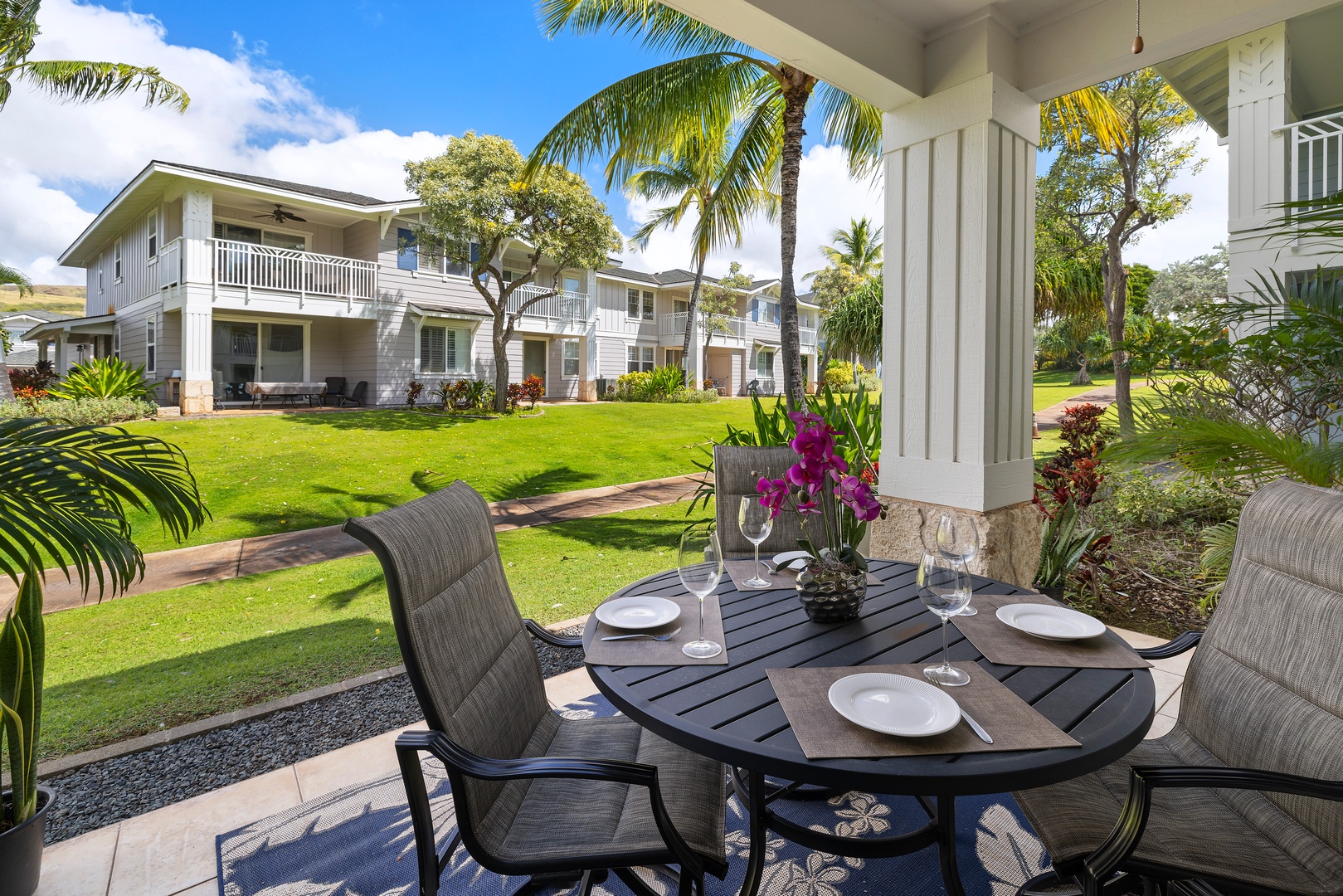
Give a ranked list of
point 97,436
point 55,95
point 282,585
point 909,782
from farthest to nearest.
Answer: point 55,95, point 282,585, point 97,436, point 909,782

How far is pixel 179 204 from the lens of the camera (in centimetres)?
1266

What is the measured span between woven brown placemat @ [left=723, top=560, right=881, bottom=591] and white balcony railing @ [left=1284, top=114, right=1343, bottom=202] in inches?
286

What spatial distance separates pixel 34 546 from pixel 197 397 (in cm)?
1200

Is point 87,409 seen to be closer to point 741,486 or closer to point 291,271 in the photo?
point 291,271

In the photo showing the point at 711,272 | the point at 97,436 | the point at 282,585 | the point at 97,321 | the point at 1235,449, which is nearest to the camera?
the point at 97,436

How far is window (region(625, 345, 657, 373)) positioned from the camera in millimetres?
21031

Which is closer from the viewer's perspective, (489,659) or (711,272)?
(489,659)

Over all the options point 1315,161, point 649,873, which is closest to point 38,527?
point 649,873

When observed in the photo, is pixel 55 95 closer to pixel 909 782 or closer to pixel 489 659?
pixel 489 659

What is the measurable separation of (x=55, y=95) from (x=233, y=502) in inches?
283

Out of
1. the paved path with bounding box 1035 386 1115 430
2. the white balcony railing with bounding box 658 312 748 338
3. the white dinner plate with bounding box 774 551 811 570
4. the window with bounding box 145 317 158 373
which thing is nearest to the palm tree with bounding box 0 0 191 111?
the window with bounding box 145 317 158 373

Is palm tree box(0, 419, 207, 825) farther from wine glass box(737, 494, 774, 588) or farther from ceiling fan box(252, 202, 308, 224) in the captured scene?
ceiling fan box(252, 202, 308, 224)

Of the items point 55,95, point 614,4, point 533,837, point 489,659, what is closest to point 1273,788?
point 533,837

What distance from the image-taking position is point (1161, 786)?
109cm
